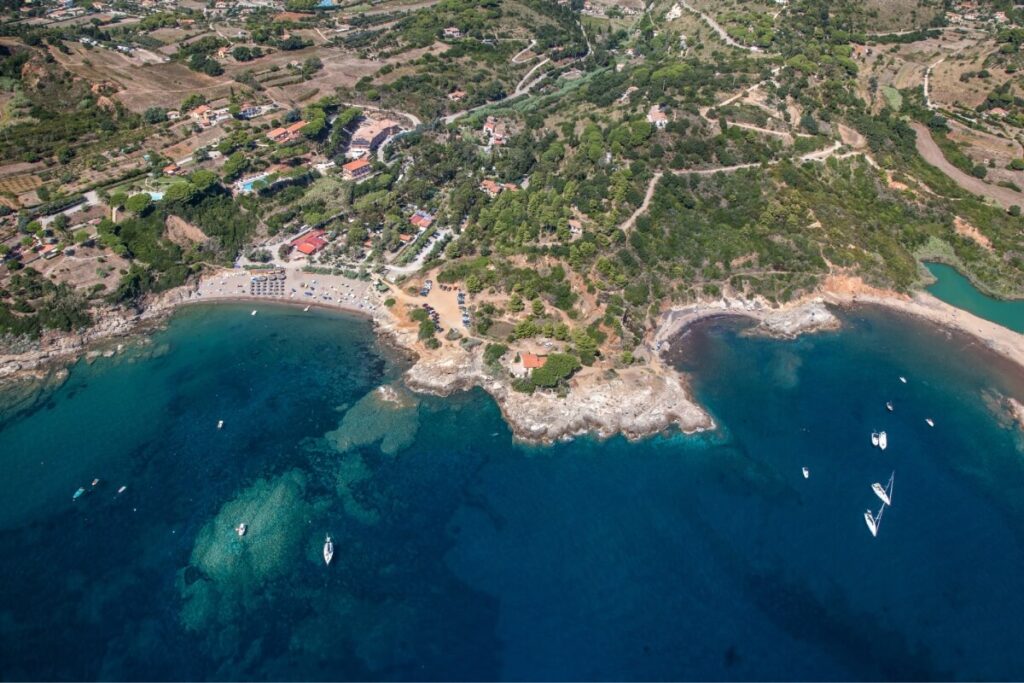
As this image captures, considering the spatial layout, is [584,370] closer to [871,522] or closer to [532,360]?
[532,360]

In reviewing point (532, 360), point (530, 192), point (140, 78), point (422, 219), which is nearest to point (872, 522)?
point (532, 360)

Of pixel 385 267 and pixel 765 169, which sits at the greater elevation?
pixel 765 169

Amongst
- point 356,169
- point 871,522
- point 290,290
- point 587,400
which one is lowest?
point 871,522

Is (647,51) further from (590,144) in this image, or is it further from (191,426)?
(191,426)

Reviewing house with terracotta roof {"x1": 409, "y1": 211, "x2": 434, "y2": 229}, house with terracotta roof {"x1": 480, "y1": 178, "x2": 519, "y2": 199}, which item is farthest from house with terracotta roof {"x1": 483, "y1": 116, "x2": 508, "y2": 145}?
house with terracotta roof {"x1": 409, "y1": 211, "x2": 434, "y2": 229}

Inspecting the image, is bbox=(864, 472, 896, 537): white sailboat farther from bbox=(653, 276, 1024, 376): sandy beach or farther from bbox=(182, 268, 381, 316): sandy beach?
bbox=(182, 268, 381, 316): sandy beach

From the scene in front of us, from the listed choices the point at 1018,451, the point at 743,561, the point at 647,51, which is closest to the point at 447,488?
the point at 743,561

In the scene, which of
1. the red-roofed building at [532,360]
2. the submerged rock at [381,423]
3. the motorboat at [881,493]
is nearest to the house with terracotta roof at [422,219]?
the submerged rock at [381,423]
